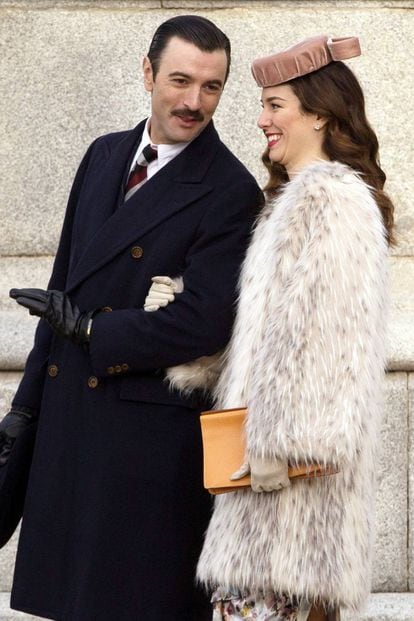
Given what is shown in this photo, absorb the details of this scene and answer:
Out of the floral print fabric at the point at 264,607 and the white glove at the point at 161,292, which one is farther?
the white glove at the point at 161,292

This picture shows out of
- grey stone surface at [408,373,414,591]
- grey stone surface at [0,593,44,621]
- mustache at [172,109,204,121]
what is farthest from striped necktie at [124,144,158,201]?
grey stone surface at [0,593,44,621]

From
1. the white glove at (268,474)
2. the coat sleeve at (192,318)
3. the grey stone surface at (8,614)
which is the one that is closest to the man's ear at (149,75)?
the coat sleeve at (192,318)

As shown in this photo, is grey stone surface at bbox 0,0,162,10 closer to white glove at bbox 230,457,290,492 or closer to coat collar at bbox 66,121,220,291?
coat collar at bbox 66,121,220,291

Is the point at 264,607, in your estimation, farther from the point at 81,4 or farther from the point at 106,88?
the point at 81,4

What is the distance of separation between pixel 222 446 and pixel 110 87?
2.41 meters

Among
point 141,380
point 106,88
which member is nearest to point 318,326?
point 141,380

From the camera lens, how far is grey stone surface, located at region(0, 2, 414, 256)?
552 centimetres

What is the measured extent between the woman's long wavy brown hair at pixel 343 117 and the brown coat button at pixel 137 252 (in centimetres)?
56

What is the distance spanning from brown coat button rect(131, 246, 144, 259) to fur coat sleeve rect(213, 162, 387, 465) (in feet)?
1.38

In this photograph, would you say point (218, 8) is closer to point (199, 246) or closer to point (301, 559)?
point (199, 246)

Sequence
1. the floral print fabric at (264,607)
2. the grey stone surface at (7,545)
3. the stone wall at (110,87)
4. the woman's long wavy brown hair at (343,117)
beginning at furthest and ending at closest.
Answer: the stone wall at (110,87) → the grey stone surface at (7,545) → the woman's long wavy brown hair at (343,117) → the floral print fabric at (264,607)

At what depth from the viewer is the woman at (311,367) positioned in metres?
3.40

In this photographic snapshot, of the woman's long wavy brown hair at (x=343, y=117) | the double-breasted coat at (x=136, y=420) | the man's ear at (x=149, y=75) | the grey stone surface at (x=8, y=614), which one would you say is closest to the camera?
the woman's long wavy brown hair at (x=343, y=117)

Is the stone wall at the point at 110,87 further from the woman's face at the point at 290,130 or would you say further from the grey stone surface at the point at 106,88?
the woman's face at the point at 290,130
